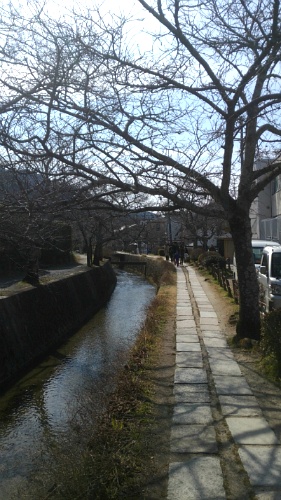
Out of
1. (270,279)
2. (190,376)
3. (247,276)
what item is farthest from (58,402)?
(270,279)

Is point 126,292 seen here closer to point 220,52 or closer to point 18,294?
point 18,294

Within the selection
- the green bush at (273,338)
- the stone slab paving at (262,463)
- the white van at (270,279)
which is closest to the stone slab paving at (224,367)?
the green bush at (273,338)

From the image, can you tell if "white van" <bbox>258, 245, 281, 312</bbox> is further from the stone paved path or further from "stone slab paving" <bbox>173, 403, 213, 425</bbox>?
"stone slab paving" <bbox>173, 403, 213, 425</bbox>

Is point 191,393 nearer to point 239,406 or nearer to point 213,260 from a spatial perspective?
point 239,406

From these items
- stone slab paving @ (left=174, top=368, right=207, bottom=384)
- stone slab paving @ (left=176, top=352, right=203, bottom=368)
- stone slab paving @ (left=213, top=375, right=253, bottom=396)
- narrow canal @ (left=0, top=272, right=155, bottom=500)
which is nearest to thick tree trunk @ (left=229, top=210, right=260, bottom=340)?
stone slab paving @ (left=176, top=352, right=203, bottom=368)

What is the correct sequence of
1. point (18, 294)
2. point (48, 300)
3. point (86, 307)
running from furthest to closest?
point (86, 307) < point (48, 300) < point (18, 294)

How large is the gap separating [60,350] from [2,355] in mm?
3571

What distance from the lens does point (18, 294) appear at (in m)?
17.6

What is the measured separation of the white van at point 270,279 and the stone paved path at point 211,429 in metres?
2.77

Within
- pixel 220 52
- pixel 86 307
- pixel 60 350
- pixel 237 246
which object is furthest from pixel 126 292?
pixel 220 52

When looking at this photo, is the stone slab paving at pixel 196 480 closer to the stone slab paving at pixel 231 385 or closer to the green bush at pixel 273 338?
the stone slab paving at pixel 231 385

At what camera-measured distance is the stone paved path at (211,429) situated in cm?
498

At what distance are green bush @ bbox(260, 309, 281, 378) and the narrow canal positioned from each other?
2.67 meters

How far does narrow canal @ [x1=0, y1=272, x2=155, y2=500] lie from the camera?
23.9ft
